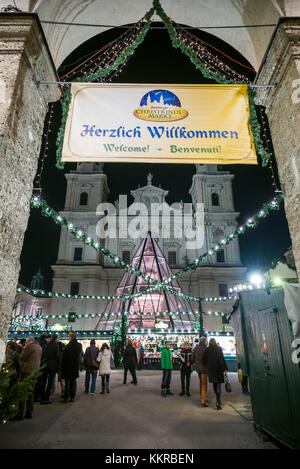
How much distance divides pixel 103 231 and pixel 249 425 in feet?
96.0

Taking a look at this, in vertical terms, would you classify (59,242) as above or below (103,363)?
above

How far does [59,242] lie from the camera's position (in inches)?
1286

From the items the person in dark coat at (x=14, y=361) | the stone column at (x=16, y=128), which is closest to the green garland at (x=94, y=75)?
the stone column at (x=16, y=128)

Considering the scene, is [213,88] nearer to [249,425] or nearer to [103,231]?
[249,425]

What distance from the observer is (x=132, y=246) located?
3297cm

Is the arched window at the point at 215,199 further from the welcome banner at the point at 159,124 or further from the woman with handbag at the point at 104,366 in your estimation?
the welcome banner at the point at 159,124

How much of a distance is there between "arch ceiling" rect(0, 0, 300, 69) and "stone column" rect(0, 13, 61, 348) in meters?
0.54

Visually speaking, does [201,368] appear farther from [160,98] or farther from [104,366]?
[160,98]

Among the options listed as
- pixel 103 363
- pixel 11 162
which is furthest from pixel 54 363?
pixel 11 162

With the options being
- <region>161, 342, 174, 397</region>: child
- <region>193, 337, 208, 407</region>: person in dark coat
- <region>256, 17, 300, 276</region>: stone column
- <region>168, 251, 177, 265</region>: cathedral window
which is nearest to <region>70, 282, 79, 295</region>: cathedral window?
<region>168, 251, 177, 265</region>: cathedral window

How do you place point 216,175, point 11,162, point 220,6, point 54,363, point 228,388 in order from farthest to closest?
point 216,175 < point 228,388 < point 54,363 < point 220,6 < point 11,162

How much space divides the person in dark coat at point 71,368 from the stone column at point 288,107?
5.44 m

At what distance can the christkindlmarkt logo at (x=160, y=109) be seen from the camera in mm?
3752

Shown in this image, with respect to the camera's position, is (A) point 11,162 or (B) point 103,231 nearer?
(A) point 11,162
